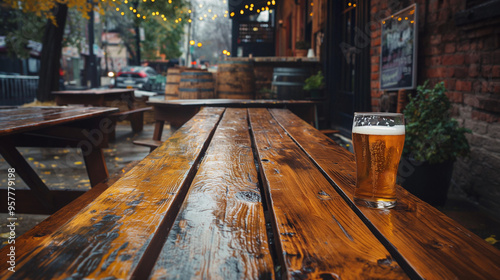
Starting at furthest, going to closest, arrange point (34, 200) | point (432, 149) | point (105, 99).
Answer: point (105, 99) < point (432, 149) < point (34, 200)

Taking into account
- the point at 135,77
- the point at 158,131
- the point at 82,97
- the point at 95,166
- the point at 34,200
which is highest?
the point at 135,77

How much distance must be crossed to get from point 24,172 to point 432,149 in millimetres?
2750

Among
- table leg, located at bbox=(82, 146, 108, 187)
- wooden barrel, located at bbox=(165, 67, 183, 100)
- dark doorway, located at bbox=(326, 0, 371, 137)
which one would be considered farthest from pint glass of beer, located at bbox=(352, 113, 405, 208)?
wooden barrel, located at bbox=(165, 67, 183, 100)

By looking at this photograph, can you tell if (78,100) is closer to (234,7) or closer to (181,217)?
(181,217)

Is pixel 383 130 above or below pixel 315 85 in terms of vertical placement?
below

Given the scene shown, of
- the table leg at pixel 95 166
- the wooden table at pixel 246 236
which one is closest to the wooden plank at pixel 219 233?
the wooden table at pixel 246 236

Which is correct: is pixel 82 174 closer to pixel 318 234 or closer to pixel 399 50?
pixel 399 50

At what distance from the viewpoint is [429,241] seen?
749mm

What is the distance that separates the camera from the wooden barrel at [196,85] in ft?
20.0

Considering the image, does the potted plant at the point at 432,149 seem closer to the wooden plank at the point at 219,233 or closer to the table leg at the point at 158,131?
the wooden plank at the point at 219,233

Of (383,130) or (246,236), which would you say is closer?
(246,236)

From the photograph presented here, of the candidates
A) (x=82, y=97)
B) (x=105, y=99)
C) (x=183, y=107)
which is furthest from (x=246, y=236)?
(x=105, y=99)

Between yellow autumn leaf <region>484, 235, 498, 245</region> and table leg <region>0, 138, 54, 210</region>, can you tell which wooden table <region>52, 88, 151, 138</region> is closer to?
table leg <region>0, 138, 54, 210</region>

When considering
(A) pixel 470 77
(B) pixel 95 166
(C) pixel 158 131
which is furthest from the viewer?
(C) pixel 158 131
